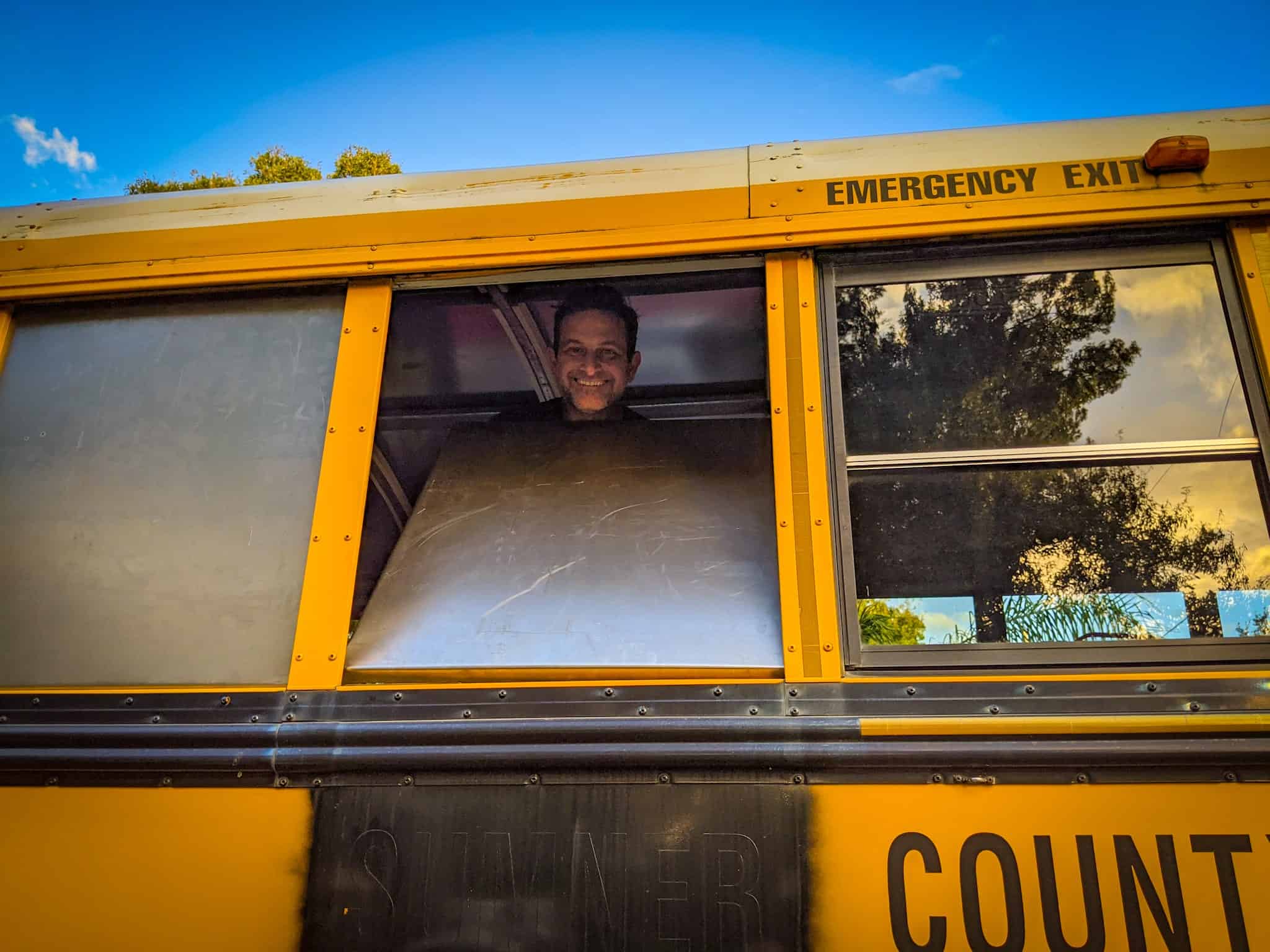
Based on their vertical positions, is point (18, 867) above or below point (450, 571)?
below

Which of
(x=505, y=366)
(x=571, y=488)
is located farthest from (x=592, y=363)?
(x=571, y=488)

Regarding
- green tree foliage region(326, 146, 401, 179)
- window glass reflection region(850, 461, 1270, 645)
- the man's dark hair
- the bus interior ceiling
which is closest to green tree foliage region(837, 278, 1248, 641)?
window glass reflection region(850, 461, 1270, 645)

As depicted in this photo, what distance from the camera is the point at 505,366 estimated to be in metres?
2.65

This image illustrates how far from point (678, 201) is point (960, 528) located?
78cm

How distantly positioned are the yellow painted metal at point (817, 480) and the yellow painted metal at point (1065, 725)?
123 millimetres

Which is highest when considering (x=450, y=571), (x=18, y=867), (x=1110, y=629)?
(x=450, y=571)

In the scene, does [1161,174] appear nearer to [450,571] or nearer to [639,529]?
[639,529]

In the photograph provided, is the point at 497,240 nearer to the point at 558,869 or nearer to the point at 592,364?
the point at 592,364

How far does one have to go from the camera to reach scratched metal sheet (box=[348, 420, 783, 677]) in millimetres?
1551

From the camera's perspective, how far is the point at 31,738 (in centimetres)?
152

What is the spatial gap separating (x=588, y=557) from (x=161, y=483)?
0.83 metres

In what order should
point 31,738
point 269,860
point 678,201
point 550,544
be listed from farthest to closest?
point 550,544, point 678,201, point 31,738, point 269,860

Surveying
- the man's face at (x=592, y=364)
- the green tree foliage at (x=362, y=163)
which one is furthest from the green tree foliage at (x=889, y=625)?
the green tree foliage at (x=362, y=163)

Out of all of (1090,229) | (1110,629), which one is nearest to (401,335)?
(1090,229)
